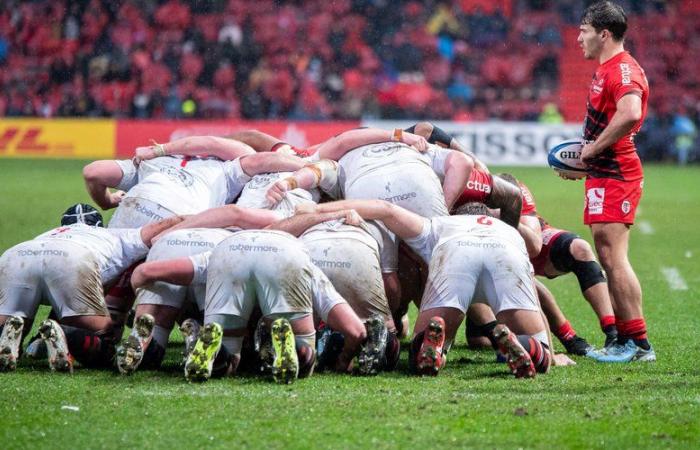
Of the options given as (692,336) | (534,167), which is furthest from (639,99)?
(534,167)

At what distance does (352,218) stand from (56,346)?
1782 mm

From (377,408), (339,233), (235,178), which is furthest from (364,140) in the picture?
(377,408)

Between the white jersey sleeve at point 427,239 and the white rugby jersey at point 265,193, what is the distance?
2.74 feet

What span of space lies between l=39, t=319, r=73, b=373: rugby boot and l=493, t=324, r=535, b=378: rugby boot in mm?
2251

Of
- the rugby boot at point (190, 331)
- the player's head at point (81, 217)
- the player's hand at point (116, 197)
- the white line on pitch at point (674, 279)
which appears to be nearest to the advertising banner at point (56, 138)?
the white line on pitch at point (674, 279)

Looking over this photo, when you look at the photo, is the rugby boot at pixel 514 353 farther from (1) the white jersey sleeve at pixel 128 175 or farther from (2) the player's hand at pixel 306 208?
(1) the white jersey sleeve at pixel 128 175

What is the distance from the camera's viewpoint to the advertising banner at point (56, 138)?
78.1 feet

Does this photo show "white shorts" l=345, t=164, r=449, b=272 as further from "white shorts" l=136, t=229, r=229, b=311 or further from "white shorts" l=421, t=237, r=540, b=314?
"white shorts" l=136, t=229, r=229, b=311

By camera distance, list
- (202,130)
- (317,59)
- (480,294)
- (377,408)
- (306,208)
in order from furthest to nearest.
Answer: (317,59), (202,130), (306,208), (480,294), (377,408)

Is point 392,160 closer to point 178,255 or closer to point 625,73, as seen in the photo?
point 625,73

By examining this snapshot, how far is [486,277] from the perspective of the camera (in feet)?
20.3

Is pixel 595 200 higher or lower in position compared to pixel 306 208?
higher

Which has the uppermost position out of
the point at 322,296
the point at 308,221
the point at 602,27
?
the point at 602,27

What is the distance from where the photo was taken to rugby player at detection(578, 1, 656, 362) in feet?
22.2
